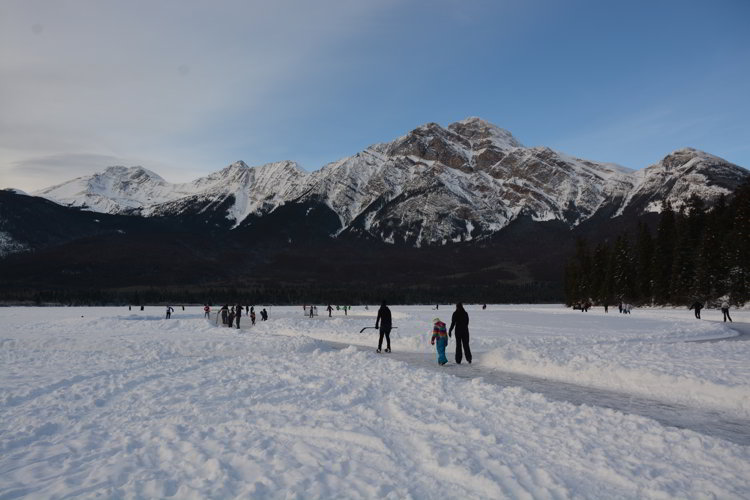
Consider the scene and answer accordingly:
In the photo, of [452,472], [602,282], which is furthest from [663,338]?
[602,282]

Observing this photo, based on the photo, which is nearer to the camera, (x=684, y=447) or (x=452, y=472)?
(x=452, y=472)

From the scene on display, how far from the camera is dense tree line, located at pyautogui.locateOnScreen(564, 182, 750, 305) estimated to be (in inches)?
2333

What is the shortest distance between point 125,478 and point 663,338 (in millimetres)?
29017

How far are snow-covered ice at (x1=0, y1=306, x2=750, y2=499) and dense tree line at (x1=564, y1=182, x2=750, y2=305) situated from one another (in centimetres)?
5424

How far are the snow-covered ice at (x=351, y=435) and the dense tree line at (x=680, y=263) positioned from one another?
2135 inches

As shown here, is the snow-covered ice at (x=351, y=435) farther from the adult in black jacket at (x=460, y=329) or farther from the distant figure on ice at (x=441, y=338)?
the distant figure on ice at (x=441, y=338)

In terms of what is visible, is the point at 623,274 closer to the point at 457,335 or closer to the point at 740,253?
the point at 740,253

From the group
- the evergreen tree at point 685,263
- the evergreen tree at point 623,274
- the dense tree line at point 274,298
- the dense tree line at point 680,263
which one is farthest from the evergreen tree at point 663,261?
the dense tree line at point 274,298

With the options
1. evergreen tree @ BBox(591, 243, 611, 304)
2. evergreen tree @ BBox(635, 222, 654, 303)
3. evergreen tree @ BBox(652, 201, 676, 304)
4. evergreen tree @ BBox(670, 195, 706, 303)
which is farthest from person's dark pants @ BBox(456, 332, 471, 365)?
evergreen tree @ BBox(591, 243, 611, 304)

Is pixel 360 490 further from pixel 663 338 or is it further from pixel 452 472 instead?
pixel 663 338

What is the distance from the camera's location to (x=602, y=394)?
41.6 feet

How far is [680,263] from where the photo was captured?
69.5 meters

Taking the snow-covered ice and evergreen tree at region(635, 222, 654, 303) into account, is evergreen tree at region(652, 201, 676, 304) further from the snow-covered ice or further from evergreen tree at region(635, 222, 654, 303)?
the snow-covered ice

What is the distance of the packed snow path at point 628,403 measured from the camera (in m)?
9.34
